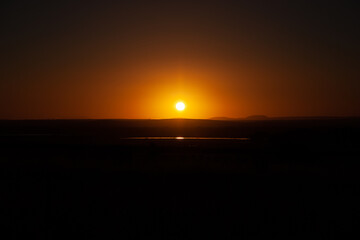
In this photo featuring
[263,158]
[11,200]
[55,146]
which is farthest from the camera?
[55,146]

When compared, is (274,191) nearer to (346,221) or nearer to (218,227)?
(346,221)

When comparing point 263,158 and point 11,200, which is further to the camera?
point 263,158

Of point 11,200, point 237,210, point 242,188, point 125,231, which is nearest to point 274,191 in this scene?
point 242,188

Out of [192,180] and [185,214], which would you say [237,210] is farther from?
[192,180]

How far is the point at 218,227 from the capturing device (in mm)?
6883

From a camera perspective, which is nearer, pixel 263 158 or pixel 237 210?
pixel 237 210

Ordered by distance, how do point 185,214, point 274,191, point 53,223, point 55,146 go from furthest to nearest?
point 55,146 → point 274,191 → point 185,214 → point 53,223

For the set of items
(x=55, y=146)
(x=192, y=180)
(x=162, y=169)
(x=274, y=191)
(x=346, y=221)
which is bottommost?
(x=346, y=221)

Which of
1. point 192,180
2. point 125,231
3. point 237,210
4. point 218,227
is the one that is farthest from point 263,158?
point 125,231

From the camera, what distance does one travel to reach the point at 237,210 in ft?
26.1

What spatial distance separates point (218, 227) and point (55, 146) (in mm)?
13121

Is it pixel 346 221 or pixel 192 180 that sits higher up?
pixel 192 180

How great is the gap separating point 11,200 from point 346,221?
744cm

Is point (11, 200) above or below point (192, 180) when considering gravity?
below
